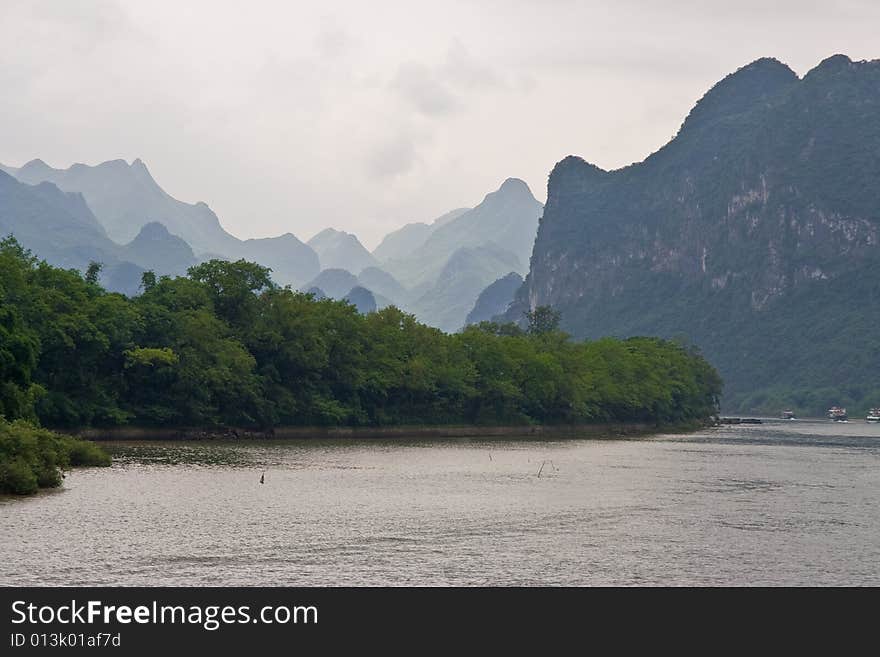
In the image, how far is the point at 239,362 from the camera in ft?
427

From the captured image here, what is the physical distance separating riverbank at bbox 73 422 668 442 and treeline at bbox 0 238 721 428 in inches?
45.5

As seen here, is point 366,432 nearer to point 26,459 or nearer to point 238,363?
point 238,363

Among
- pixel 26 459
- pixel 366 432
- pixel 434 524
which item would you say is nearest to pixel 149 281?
pixel 366 432

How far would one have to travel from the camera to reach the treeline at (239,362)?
109750 mm

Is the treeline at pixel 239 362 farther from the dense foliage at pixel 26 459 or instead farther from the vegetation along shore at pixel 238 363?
the dense foliage at pixel 26 459

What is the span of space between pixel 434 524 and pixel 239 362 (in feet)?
244

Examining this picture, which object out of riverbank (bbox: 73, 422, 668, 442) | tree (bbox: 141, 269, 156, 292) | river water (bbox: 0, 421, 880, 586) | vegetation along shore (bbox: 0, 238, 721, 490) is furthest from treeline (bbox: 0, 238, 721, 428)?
river water (bbox: 0, 421, 880, 586)

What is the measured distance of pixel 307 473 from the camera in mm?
86312

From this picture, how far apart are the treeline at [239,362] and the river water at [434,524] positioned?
13.2 m

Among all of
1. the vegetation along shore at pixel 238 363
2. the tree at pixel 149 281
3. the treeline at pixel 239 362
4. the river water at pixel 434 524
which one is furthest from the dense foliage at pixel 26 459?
the tree at pixel 149 281
